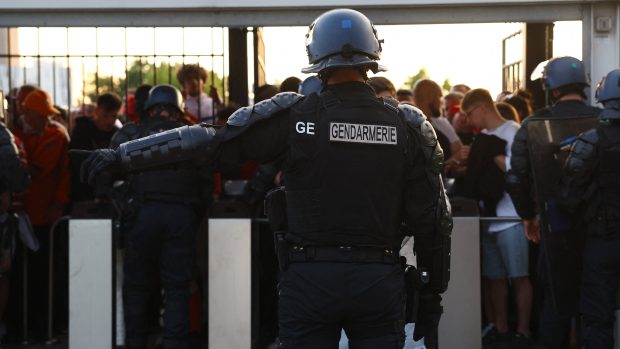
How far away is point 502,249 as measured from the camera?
8.77m

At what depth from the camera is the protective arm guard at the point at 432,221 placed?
5.17m

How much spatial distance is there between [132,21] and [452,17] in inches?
87.4

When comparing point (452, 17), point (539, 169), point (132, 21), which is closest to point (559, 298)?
point (539, 169)

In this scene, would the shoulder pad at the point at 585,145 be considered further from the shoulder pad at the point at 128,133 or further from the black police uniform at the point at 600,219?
the shoulder pad at the point at 128,133

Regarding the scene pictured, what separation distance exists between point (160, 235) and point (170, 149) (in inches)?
128

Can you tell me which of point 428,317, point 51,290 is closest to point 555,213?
point 428,317

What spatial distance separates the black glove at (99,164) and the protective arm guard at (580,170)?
3.21 meters

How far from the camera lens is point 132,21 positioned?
8.62 meters

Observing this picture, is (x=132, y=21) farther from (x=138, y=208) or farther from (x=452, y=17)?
(x=452, y=17)

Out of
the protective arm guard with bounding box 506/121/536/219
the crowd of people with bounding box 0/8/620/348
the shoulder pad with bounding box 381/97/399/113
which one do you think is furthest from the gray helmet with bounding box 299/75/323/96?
the shoulder pad with bounding box 381/97/399/113

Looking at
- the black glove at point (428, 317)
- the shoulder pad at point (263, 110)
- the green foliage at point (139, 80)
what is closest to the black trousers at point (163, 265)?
the green foliage at point (139, 80)

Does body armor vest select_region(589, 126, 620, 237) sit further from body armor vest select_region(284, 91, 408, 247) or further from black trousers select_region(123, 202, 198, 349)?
black trousers select_region(123, 202, 198, 349)

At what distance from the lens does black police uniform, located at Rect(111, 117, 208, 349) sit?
8.23 metres

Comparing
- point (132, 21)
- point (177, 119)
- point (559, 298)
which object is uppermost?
point (132, 21)
